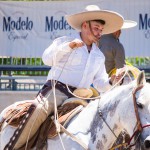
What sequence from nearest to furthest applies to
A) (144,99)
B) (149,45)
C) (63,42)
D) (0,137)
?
(144,99), (63,42), (0,137), (149,45)

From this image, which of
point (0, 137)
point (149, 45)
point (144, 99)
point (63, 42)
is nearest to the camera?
point (144, 99)

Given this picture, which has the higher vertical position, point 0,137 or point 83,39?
point 83,39

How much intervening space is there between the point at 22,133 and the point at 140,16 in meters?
7.58

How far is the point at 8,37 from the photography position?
47.5 feet

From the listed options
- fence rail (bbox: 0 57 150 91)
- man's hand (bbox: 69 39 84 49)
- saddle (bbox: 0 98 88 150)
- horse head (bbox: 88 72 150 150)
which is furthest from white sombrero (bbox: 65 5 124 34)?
fence rail (bbox: 0 57 150 91)

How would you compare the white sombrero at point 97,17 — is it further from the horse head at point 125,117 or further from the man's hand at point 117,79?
the horse head at point 125,117

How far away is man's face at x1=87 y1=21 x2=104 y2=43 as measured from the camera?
6824 mm

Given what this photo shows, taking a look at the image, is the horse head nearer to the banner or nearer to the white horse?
the white horse

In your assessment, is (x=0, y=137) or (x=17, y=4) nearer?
(x=0, y=137)

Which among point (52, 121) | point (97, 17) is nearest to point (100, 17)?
point (97, 17)

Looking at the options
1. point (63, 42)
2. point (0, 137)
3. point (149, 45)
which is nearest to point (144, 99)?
point (63, 42)

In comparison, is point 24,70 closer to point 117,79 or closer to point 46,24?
point 46,24

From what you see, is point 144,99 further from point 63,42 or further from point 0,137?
point 0,137

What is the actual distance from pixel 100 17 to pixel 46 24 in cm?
737
